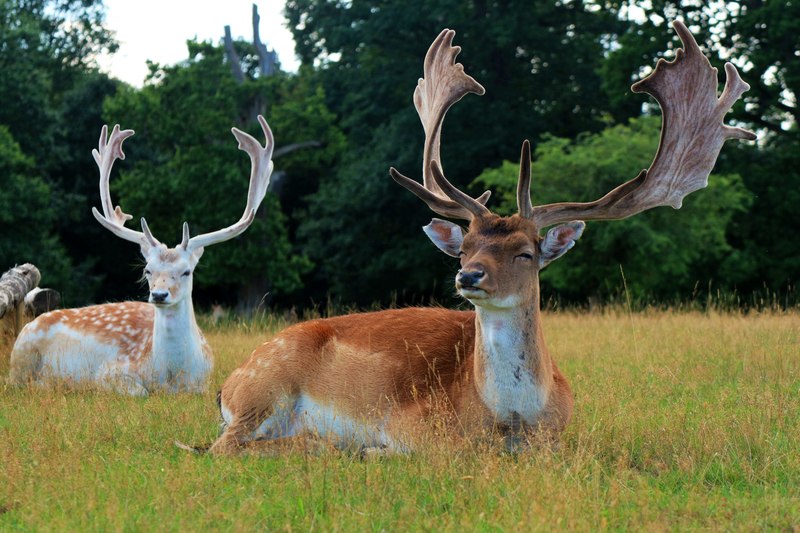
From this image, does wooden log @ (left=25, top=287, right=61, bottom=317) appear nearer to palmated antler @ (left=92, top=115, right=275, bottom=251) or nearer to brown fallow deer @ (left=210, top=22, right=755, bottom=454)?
palmated antler @ (left=92, top=115, right=275, bottom=251)

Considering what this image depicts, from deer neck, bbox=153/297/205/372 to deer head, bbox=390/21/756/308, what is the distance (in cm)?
293

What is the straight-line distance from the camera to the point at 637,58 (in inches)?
905

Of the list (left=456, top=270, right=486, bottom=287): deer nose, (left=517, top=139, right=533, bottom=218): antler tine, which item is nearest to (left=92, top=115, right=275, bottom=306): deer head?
(left=517, top=139, right=533, bottom=218): antler tine

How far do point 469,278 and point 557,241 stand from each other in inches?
24.5

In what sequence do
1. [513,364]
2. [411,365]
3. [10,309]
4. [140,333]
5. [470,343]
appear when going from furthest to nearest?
1. [10,309]
2. [140,333]
3. [470,343]
4. [411,365]
5. [513,364]

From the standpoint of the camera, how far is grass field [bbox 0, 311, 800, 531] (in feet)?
12.7

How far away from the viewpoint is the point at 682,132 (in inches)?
208

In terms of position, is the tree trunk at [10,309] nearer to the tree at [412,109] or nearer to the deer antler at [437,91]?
the deer antler at [437,91]

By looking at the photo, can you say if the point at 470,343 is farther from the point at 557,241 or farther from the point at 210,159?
the point at 210,159

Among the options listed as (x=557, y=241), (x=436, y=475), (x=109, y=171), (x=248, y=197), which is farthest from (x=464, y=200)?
(x=109, y=171)

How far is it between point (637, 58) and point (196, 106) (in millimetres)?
10765

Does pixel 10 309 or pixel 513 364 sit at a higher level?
pixel 513 364

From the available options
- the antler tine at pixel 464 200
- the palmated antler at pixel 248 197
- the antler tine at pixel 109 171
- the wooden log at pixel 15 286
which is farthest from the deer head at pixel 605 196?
the wooden log at pixel 15 286

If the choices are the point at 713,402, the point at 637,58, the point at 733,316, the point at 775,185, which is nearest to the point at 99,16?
the point at 637,58
